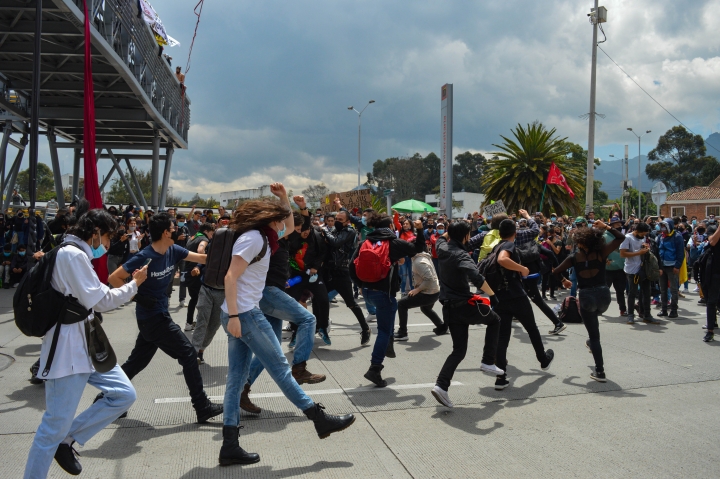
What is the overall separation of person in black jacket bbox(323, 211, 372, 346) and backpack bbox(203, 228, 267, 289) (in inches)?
134

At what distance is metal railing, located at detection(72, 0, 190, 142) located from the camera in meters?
18.6

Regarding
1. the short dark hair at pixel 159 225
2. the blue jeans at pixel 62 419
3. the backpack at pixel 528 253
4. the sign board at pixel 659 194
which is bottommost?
the blue jeans at pixel 62 419

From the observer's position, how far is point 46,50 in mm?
19297

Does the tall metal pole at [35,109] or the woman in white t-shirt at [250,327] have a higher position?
the tall metal pole at [35,109]

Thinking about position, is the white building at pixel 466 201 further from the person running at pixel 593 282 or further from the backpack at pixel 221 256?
the backpack at pixel 221 256

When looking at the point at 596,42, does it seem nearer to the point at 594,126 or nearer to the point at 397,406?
the point at 594,126

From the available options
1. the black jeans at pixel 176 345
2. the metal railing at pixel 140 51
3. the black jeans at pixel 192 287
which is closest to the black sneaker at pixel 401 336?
the black jeans at pixel 192 287

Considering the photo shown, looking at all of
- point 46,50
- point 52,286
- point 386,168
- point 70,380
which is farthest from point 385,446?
point 386,168

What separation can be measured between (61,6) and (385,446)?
1557 centimetres

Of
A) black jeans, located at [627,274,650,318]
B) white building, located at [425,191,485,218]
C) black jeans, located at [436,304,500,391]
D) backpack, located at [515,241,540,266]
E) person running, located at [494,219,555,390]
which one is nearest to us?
black jeans, located at [436,304,500,391]

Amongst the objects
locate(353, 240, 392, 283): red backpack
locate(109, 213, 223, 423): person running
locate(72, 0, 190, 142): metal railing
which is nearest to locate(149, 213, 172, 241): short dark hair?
locate(109, 213, 223, 423): person running

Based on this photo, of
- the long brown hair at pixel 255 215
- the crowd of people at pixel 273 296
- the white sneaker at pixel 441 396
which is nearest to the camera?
the crowd of people at pixel 273 296

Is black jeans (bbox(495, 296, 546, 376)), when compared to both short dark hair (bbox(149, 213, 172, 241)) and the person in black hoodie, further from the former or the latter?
short dark hair (bbox(149, 213, 172, 241))

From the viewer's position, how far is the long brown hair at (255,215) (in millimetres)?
3779
